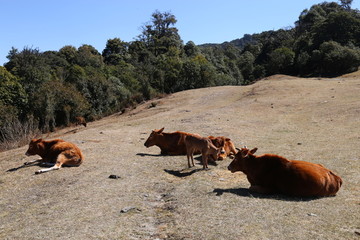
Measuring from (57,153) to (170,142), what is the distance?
4.12 metres

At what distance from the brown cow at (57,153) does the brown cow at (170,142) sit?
10.4ft

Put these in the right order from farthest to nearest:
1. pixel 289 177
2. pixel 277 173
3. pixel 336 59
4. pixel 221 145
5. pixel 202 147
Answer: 1. pixel 336 59
2. pixel 221 145
3. pixel 202 147
4. pixel 277 173
5. pixel 289 177

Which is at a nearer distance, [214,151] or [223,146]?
[214,151]

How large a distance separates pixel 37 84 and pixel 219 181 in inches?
1635

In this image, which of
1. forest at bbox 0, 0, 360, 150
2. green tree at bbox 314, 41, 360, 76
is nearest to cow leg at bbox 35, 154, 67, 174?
forest at bbox 0, 0, 360, 150

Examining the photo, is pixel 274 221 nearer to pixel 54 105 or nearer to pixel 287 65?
pixel 54 105

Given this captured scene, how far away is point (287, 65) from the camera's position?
70375mm

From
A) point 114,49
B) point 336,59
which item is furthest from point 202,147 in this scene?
point 114,49

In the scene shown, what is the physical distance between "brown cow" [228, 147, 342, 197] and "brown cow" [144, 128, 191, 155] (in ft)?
15.5

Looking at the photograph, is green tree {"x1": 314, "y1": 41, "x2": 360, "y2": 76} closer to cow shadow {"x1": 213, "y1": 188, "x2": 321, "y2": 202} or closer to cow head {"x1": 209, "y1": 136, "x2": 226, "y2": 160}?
cow head {"x1": 209, "y1": 136, "x2": 226, "y2": 160}

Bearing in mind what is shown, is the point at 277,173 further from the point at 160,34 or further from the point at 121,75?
the point at 160,34

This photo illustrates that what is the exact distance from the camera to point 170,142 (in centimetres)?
1336

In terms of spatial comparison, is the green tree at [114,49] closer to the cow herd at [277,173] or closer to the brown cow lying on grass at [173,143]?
the brown cow lying on grass at [173,143]

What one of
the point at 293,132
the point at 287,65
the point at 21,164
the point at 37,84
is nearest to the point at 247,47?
the point at 287,65
